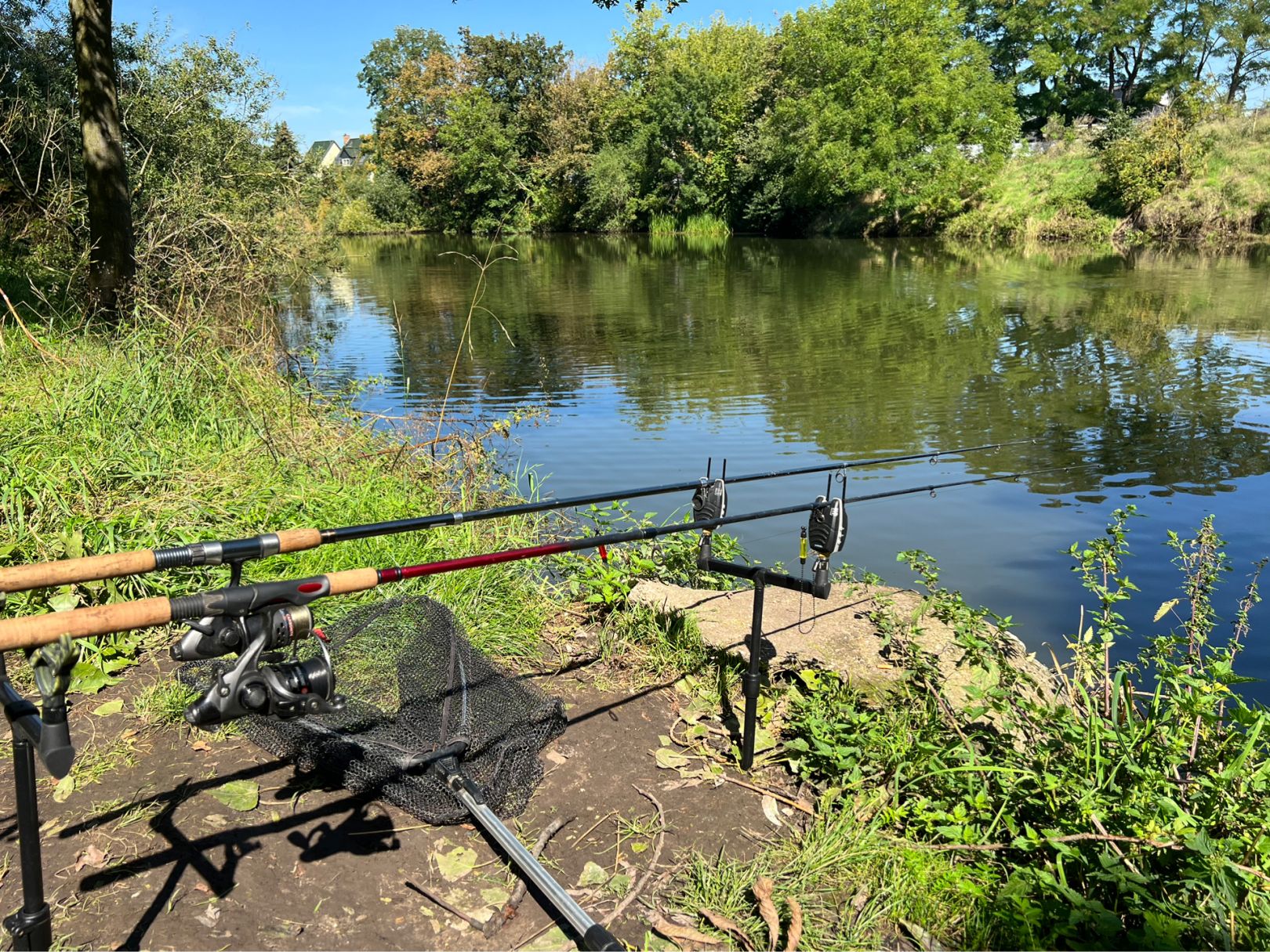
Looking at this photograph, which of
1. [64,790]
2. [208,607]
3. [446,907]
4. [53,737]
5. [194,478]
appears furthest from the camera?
[194,478]

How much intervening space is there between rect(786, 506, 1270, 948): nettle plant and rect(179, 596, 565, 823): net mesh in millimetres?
1075

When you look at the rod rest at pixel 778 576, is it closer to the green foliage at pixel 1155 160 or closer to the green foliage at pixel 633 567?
the green foliage at pixel 633 567

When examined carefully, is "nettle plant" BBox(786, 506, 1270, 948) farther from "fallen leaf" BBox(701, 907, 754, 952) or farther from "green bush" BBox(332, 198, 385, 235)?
"green bush" BBox(332, 198, 385, 235)

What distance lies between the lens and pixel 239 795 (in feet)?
9.77

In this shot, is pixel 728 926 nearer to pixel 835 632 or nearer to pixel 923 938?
pixel 923 938

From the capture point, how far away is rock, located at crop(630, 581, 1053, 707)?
3.68m

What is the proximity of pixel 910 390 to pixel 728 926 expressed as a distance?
10.2 meters

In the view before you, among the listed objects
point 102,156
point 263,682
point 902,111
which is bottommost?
point 263,682

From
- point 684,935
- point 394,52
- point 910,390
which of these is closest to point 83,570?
point 684,935

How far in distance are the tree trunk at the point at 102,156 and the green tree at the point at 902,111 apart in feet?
110

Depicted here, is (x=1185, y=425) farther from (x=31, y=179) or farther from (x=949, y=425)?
(x=31, y=179)

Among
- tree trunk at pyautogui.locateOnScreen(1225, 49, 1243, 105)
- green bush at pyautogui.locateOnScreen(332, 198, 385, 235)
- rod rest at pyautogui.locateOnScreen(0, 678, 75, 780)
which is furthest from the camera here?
green bush at pyautogui.locateOnScreen(332, 198, 385, 235)

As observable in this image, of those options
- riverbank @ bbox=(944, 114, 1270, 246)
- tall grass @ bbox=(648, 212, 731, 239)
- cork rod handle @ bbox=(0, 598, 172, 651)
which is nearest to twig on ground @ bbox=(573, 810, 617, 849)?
cork rod handle @ bbox=(0, 598, 172, 651)

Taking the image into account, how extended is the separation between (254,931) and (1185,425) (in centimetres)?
1050
